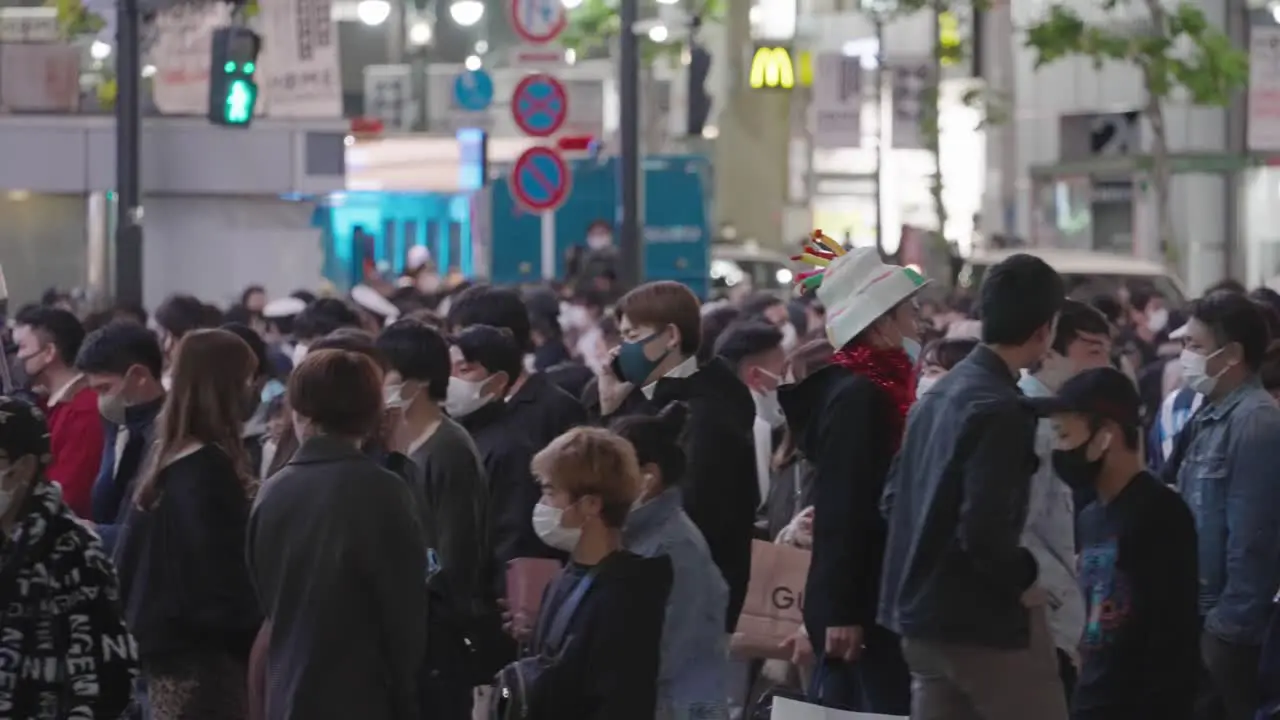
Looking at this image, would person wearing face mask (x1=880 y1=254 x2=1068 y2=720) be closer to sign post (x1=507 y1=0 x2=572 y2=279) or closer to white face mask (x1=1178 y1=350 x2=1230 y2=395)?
white face mask (x1=1178 y1=350 x2=1230 y2=395)

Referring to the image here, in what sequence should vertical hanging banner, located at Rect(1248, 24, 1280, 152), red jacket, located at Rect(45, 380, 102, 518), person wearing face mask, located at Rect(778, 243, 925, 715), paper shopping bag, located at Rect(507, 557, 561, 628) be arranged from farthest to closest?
vertical hanging banner, located at Rect(1248, 24, 1280, 152), red jacket, located at Rect(45, 380, 102, 518), paper shopping bag, located at Rect(507, 557, 561, 628), person wearing face mask, located at Rect(778, 243, 925, 715)

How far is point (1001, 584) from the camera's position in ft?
23.2

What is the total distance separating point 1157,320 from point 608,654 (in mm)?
16169

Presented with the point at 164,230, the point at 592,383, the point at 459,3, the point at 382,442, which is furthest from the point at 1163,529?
the point at 459,3

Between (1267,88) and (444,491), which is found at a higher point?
(1267,88)

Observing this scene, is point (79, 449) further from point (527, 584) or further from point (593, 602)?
point (593, 602)

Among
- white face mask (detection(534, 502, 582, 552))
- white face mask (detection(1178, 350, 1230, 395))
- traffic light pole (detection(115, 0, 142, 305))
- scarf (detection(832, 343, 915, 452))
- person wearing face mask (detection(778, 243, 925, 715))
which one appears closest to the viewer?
white face mask (detection(534, 502, 582, 552))

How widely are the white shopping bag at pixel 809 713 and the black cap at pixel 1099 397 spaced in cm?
103

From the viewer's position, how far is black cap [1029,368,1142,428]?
7.80 meters

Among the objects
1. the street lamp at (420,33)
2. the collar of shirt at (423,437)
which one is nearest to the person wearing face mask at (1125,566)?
the collar of shirt at (423,437)

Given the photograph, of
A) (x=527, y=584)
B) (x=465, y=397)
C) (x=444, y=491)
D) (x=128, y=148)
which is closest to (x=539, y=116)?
(x=128, y=148)

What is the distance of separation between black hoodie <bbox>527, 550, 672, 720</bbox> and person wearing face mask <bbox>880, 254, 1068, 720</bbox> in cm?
69

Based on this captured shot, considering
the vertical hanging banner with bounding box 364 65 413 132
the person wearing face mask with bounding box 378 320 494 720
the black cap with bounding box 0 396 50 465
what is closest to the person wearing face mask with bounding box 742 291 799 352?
→ the person wearing face mask with bounding box 378 320 494 720

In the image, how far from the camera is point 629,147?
84.2 feet
